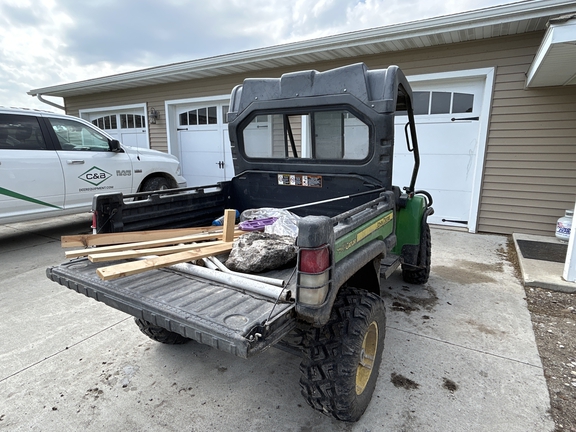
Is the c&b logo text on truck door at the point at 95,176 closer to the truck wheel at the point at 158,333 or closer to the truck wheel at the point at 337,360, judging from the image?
the truck wheel at the point at 158,333

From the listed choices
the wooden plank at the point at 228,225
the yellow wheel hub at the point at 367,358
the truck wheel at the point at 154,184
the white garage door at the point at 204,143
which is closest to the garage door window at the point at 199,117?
the white garage door at the point at 204,143

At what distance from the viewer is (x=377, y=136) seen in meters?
2.52

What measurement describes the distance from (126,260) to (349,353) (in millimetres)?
1436

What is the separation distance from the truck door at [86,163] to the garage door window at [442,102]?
5328 millimetres

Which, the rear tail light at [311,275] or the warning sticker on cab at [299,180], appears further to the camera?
the warning sticker on cab at [299,180]

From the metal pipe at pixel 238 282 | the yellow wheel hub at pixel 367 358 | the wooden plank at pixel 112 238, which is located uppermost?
the wooden plank at pixel 112 238

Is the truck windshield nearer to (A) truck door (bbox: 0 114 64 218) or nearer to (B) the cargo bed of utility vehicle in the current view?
(B) the cargo bed of utility vehicle

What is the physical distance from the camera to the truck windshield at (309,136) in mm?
2734

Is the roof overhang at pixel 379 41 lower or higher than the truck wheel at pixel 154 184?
higher

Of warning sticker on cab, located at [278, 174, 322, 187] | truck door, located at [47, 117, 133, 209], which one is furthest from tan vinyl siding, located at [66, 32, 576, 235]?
truck door, located at [47, 117, 133, 209]

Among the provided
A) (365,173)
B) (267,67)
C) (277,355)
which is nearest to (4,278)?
(277,355)

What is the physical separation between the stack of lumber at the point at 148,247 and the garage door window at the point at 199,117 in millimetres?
6642

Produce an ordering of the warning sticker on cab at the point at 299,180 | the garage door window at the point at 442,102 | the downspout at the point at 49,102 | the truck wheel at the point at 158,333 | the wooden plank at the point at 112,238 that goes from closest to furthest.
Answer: the wooden plank at the point at 112,238 → the truck wheel at the point at 158,333 → the warning sticker on cab at the point at 299,180 → the garage door window at the point at 442,102 → the downspout at the point at 49,102

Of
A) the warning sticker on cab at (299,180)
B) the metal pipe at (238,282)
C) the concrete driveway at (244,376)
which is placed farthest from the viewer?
the warning sticker on cab at (299,180)
